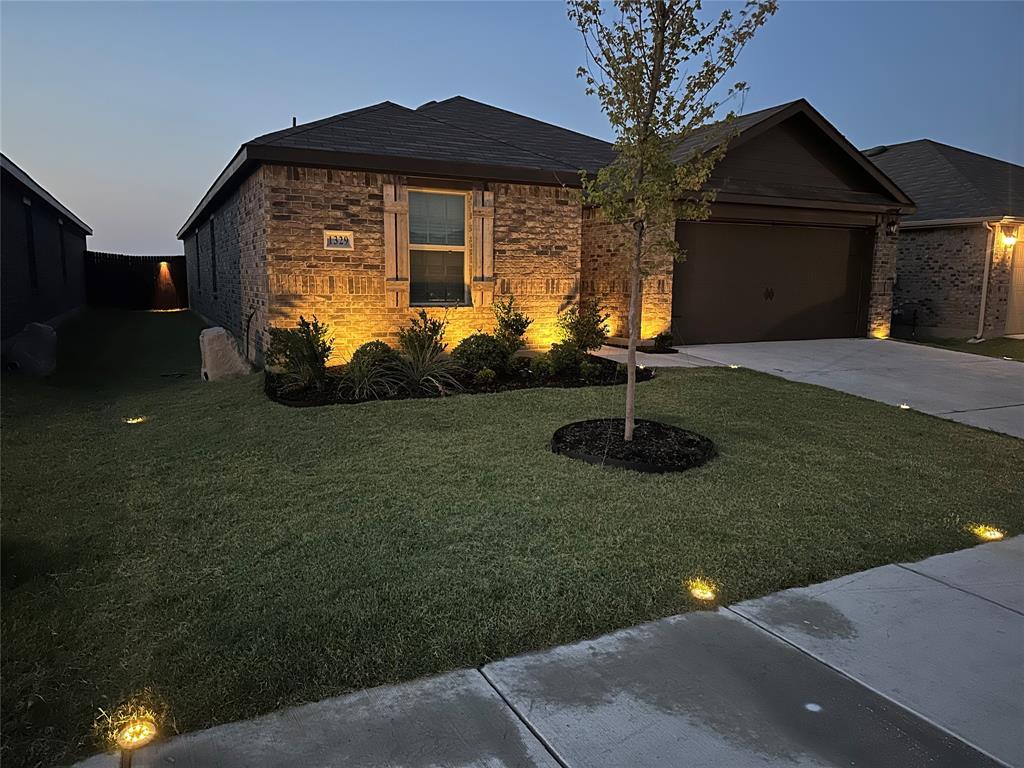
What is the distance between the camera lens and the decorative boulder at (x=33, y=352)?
31.4 feet

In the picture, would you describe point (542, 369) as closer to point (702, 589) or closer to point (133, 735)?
point (702, 589)

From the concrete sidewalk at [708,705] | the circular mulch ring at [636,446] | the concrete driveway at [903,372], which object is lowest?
the concrete sidewalk at [708,705]

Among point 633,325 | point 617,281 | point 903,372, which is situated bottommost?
point 903,372

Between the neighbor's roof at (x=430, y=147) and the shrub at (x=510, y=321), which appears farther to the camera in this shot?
the shrub at (x=510, y=321)

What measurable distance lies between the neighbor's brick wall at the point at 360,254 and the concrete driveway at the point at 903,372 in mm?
2999

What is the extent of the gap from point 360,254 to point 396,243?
535 millimetres

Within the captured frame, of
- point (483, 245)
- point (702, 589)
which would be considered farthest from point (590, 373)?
point (702, 589)

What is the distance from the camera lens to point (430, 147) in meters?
9.68

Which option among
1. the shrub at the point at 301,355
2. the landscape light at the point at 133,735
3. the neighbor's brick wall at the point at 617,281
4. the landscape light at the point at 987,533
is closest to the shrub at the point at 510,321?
the neighbor's brick wall at the point at 617,281

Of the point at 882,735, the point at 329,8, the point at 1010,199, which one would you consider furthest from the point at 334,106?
the point at 882,735

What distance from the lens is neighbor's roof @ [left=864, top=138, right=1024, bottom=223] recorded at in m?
15.0

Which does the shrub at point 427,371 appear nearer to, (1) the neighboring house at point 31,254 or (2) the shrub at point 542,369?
(2) the shrub at point 542,369

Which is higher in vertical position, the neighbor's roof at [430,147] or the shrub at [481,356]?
the neighbor's roof at [430,147]

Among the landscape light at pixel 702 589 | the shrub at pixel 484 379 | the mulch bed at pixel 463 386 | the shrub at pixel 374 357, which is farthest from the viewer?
the shrub at pixel 484 379
